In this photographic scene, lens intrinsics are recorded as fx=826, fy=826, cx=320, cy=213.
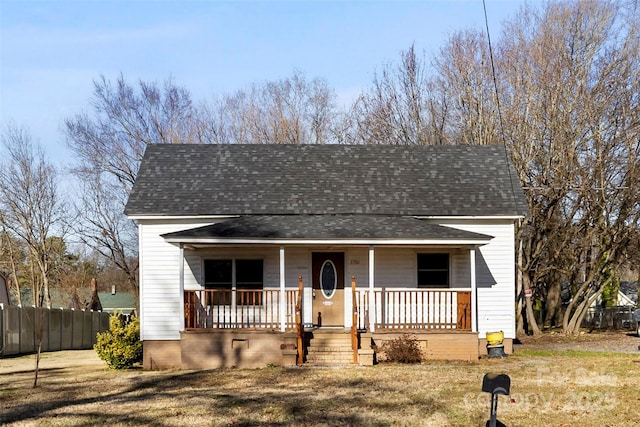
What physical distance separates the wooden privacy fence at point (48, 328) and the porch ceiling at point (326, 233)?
635 cm

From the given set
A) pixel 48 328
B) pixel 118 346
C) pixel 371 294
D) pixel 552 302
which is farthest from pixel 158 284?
pixel 552 302

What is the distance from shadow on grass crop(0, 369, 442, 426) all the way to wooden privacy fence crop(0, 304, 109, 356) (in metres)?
7.73

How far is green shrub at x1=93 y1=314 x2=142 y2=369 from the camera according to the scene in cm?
2059

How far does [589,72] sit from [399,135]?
404 inches

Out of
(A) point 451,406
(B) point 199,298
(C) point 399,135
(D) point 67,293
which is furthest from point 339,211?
(D) point 67,293

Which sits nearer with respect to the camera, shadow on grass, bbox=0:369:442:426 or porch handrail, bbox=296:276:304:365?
shadow on grass, bbox=0:369:442:426

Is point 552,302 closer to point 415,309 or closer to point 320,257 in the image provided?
point 415,309

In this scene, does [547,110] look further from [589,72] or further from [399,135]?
[399,135]

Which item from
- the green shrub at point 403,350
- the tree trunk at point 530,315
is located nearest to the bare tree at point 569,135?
the tree trunk at point 530,315

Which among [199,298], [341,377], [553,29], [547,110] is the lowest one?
[341,377]

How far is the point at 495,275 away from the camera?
71.7 ft

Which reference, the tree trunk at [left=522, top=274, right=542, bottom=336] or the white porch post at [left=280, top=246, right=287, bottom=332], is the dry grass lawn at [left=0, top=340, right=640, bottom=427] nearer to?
the white porch post at [left=280, top=246, right=287, bottom=332]

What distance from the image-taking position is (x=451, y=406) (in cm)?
1323

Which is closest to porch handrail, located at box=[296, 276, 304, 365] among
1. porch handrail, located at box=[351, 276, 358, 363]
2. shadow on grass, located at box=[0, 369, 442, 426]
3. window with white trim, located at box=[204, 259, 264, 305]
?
porch handrail, located at box=[351, 276, 358, 363]
